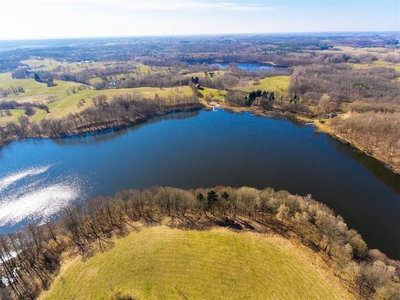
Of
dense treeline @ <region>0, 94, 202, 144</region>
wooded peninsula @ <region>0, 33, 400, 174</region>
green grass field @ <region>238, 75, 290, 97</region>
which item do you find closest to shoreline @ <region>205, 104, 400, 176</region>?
wooded peninsula @ <region>0, 33, 400, 174</region>

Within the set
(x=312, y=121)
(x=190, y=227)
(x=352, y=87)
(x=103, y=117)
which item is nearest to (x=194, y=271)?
(x=190, y=227)

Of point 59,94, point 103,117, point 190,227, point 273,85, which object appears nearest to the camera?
point 190,227

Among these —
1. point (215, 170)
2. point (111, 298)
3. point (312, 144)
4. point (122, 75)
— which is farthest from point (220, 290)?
point (122, 75)

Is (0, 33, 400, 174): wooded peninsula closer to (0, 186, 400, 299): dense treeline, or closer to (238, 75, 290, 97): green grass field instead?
(238, 75, 290, 97): green grass field

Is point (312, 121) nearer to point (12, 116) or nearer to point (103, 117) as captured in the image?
point (103, 117)

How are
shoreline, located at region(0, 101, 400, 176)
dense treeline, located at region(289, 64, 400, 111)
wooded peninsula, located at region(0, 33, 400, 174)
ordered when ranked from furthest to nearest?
1. dense treeline, located at region(289, 64, 400, 111)
2. wooded peninsula, located at region(0, 33, 400, 174)
3. shoreline, located at region(0, 101, 400, 176)

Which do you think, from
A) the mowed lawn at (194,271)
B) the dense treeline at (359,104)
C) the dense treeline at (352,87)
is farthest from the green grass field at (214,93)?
the mowed lawn at (194,271)

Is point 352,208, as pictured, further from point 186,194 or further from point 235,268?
point 186,194

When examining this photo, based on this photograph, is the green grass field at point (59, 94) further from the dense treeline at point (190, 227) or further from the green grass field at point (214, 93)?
the dense treeline at point (190, 227)
